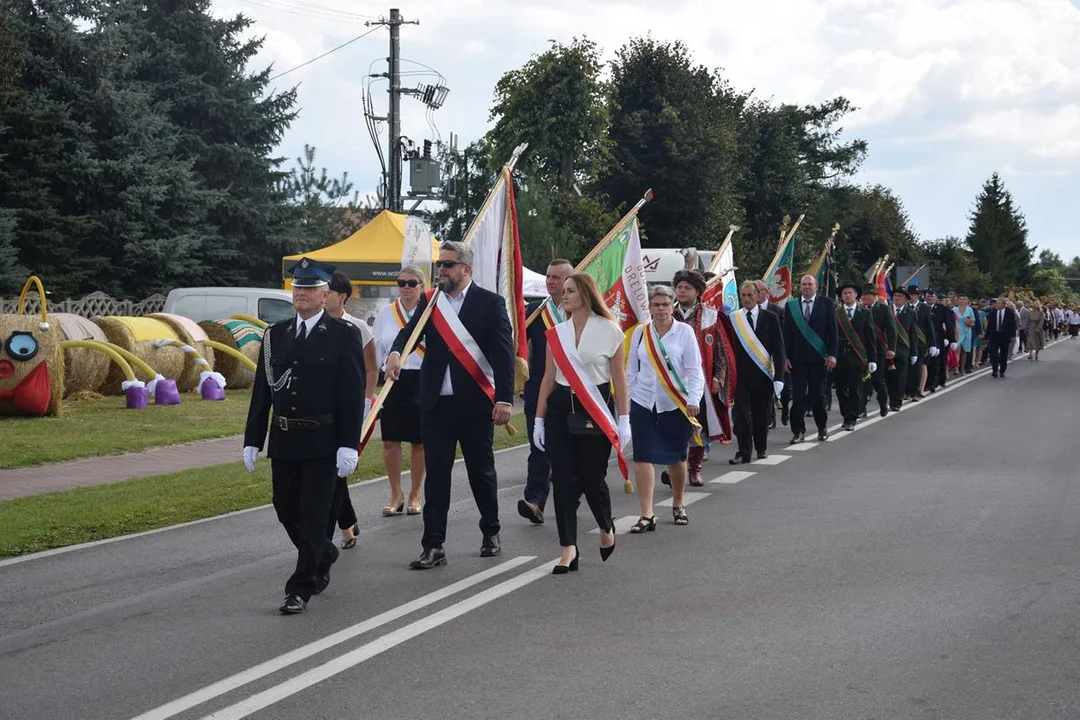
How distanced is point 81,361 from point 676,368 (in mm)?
12569

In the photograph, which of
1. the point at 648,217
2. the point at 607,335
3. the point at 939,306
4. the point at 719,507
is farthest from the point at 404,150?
the point at 607,335

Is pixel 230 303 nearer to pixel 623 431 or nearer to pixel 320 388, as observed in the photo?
pixel 623 431

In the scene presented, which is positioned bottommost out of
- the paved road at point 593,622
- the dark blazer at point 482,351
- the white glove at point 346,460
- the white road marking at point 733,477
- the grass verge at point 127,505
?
the white road marking at point 733,477

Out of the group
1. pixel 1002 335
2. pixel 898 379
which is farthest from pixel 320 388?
pixel 1002 335

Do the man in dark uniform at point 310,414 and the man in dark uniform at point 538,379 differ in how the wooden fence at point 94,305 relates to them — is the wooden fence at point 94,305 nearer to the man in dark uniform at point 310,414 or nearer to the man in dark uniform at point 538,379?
the man in dark uniform at point 538,379

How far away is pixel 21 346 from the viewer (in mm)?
17594

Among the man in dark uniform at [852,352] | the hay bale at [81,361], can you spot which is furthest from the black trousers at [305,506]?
the hay bale at [81,361]

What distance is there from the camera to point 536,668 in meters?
5.84

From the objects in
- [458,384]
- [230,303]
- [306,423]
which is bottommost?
[306,423]

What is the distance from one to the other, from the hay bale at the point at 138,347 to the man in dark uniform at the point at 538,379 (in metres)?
11.3

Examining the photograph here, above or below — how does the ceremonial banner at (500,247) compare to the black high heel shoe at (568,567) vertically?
above

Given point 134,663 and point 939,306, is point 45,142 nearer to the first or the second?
point 939,306

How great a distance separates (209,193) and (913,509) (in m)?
27.4

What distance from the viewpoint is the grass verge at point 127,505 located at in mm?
9648
